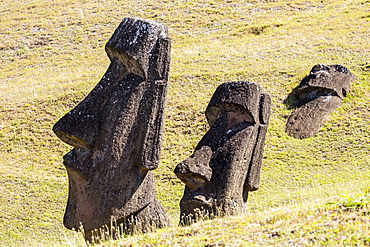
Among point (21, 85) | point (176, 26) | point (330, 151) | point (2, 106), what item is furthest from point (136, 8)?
point (330, 151)

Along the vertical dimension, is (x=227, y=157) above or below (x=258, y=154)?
above

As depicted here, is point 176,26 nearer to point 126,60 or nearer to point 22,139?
point 22,139

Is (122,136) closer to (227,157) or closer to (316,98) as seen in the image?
(227,157)

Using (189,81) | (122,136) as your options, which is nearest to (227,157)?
(122,136)

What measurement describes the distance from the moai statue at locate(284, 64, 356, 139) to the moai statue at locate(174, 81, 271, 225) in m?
9.99

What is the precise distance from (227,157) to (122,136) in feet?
8.08

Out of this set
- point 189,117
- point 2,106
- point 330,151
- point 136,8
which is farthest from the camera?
point 136,8

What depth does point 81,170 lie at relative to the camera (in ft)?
30.4

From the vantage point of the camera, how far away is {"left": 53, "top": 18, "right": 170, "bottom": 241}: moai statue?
926cm

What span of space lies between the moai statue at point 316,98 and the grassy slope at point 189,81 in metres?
0.43

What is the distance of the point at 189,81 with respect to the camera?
2719 cm

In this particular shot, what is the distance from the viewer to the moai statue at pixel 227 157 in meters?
10.7

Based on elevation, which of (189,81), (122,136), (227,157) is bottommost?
(189,81)

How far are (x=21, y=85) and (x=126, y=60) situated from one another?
946 inches
